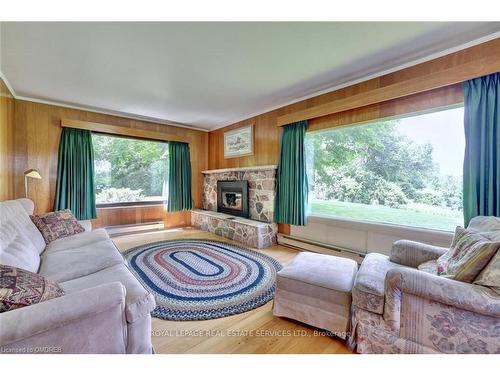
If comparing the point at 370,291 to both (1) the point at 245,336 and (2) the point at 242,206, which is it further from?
(2) the point at 242,206

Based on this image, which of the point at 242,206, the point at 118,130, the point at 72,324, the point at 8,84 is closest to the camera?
the point at 72,324

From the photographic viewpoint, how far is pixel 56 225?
239 cm

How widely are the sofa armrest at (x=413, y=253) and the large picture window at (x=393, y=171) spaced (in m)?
0.71

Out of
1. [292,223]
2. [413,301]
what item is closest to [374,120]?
[292,223]

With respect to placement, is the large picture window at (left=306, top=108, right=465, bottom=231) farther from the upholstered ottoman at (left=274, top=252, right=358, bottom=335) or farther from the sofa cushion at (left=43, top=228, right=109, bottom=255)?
the sofa cushion at (left=43, top=228, right=109, bottom=255)

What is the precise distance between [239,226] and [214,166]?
197 cm

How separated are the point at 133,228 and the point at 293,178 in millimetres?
3298

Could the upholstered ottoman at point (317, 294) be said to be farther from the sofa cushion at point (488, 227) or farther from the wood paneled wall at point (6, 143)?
the wood paneled wall at point (6, 143)

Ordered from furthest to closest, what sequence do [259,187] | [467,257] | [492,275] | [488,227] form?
[259,187], [488,227], [467,257], [492,275]

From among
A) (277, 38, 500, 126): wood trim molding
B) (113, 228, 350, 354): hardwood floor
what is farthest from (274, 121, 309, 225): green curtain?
(113, 228, 350, 354): hardwood floor

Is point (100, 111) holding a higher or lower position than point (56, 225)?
higher

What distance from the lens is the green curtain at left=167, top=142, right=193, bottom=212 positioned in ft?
15.8

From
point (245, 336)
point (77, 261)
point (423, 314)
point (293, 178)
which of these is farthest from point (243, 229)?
point (423, 314)

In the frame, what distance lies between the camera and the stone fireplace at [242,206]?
365 centimetres
